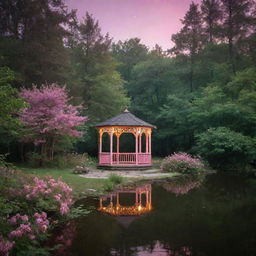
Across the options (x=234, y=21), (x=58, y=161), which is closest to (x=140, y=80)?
(x=234, y=21)

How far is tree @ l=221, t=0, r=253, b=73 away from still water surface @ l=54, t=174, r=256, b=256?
917 inches

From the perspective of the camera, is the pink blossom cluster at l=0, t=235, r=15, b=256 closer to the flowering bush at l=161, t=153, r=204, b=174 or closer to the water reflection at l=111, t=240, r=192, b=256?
the water reflection at l=111, t=240, r=192, b=256

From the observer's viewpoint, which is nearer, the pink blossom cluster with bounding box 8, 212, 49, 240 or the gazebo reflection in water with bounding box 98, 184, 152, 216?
the pink blossom cluster with bounding box 8, 212, 49, 240

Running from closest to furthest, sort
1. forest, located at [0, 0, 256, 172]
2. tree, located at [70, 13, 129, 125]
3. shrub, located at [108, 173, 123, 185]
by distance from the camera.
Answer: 1. shrub, located at [108, 173, 123, 185]
2. forest, located at [0, 0, 256, 172]
3. tree, located at [70, 13, 129, 125]

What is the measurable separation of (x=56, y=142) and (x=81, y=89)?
7.77 meters

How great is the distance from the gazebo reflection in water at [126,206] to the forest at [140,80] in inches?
293

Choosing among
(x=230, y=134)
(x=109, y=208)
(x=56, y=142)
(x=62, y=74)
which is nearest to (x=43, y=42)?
(x=62, y=74)

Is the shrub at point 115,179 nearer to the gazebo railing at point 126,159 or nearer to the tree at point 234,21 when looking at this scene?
the gazebo railing at point 126,159

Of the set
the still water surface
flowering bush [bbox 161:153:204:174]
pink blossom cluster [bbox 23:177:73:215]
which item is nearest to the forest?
flowering bush [bbox 161:153:204:174]

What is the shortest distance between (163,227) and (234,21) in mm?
28230

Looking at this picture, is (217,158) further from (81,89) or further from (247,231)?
(247,231)

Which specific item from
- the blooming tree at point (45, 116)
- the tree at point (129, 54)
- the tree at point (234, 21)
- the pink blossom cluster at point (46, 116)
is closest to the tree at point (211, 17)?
the tree at point (234, 21)

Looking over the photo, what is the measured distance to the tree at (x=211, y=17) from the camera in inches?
1220

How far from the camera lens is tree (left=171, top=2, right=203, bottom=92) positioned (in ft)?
108
